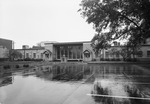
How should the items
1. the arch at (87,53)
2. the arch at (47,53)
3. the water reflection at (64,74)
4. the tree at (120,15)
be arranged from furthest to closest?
the arch at (47,53) < the arch at (87,53) < the water reflection at (64,74) < the tree at (120,15)

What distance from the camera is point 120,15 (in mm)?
11391

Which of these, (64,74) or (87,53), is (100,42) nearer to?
(64,74)

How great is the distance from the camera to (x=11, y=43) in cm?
4362

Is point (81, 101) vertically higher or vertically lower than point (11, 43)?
lower

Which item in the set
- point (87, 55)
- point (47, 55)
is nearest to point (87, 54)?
point (87, 55)

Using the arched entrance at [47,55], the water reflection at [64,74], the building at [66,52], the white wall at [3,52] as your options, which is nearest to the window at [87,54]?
the building at [66,52]

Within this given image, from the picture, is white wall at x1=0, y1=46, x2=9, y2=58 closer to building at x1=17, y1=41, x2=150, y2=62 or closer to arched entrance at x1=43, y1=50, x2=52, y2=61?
building at x1=17, y1=41, x2=150, y2=62

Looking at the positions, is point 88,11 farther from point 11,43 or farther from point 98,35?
point 11,43

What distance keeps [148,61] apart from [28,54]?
129 ft

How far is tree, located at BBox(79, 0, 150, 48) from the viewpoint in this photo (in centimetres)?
A: 919

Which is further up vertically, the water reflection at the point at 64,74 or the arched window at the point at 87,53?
the arched window at the point at 87,53

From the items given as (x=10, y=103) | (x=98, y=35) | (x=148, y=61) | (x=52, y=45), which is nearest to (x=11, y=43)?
(x=52, y=45)

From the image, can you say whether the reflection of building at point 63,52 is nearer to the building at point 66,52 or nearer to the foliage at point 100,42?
the building at point 66,52

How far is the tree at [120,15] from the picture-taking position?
9.19 metres
